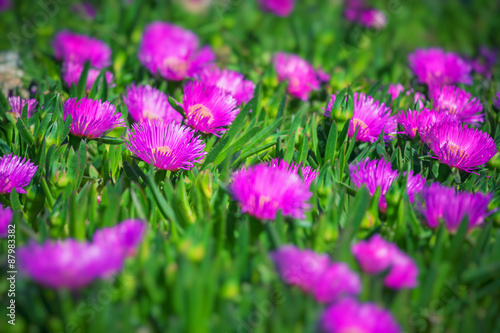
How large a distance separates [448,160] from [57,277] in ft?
2.84

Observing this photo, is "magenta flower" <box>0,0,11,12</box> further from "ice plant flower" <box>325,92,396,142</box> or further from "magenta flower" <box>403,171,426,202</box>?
"magenta flower" <box>403,171,426,202</box>

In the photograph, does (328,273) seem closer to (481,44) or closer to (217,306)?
Result: (217,306)

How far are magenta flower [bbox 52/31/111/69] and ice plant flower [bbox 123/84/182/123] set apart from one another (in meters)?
0.54

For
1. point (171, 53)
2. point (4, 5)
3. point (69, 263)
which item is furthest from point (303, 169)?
point (4, 5)

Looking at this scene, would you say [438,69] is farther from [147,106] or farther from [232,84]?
[147,106]

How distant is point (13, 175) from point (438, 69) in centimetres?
152

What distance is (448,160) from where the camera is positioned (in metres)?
1.08

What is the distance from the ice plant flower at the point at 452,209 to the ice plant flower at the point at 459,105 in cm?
49

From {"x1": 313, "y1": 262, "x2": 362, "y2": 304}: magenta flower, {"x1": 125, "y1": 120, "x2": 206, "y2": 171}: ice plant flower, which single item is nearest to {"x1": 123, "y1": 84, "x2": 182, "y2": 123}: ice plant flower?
{"x1": 125, "y1": 120, "x2": 206, "y2": 171}: ice plant flower

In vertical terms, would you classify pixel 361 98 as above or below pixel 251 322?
above

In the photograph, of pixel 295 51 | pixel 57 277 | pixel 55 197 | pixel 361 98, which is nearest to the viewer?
pixel 57 277

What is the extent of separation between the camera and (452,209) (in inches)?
34.8

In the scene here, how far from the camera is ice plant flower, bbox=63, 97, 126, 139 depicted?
1068mm

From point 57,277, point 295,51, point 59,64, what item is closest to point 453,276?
point 57,277
